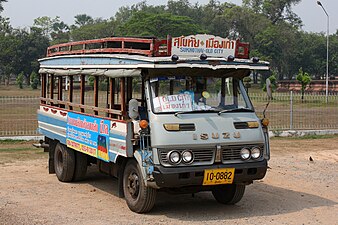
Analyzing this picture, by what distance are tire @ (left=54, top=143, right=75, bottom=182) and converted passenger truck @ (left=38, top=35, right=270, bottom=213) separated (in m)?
1.41

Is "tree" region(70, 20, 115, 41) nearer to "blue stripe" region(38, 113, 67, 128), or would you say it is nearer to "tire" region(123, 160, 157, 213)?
"blue stripe" region(38, 113, 67, 128)

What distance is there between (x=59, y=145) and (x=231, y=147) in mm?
4852

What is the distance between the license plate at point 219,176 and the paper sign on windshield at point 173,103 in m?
1.03

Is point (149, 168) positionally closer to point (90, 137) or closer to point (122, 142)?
point (122, 142)

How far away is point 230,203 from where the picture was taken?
8977mm

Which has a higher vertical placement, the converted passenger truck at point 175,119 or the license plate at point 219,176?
the converted passenger truck at point 175,119

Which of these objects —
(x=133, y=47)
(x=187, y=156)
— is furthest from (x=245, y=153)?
(x=133, y=47)

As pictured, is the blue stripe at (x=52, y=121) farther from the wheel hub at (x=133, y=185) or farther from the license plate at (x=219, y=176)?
the license plate at (x=219, y=176)

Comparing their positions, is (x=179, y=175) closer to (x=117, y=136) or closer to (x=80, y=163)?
(x=117, y=136)

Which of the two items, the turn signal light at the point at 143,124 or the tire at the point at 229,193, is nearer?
the turn signal light at the point at 143,124

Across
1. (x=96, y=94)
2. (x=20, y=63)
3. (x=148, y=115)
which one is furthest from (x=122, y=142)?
(x=20, y=63)

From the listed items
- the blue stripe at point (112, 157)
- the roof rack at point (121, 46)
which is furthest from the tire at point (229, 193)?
the roof rack at point (121, 46)

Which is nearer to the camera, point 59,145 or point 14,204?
point 14,204

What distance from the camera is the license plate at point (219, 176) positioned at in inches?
303
